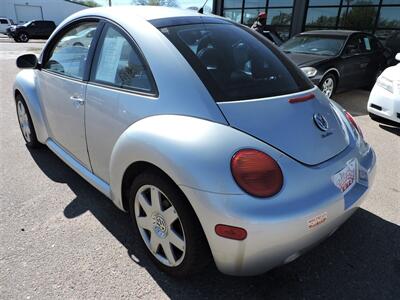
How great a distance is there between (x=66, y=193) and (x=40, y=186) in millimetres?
326

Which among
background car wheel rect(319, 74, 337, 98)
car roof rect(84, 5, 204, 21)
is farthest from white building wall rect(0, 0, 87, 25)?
car roof rect(84, 5, 204, 21)

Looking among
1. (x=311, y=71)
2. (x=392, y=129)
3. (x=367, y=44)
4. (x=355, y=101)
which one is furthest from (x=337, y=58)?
(x=392, y=129)

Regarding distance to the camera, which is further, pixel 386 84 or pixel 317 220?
pixel 386 84

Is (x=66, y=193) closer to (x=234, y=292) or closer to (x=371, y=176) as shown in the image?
(x=234, y=292)

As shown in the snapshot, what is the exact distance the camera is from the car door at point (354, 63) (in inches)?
269

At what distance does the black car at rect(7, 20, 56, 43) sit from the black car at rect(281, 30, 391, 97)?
24701 millimetres

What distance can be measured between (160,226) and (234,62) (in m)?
1.15

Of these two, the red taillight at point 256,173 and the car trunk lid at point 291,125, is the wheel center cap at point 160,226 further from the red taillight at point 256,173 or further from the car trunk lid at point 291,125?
the car trunk lid at point 291,125

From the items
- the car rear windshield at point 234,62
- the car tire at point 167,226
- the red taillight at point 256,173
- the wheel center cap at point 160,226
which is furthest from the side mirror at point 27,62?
the red taillight at point 256,173

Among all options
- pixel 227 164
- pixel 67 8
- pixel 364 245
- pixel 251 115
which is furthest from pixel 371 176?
pixel 67 8

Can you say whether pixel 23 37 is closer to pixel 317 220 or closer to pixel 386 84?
pixel 386 84

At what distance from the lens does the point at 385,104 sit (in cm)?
484

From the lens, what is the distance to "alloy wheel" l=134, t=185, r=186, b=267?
1.95m

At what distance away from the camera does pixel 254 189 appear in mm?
1637
